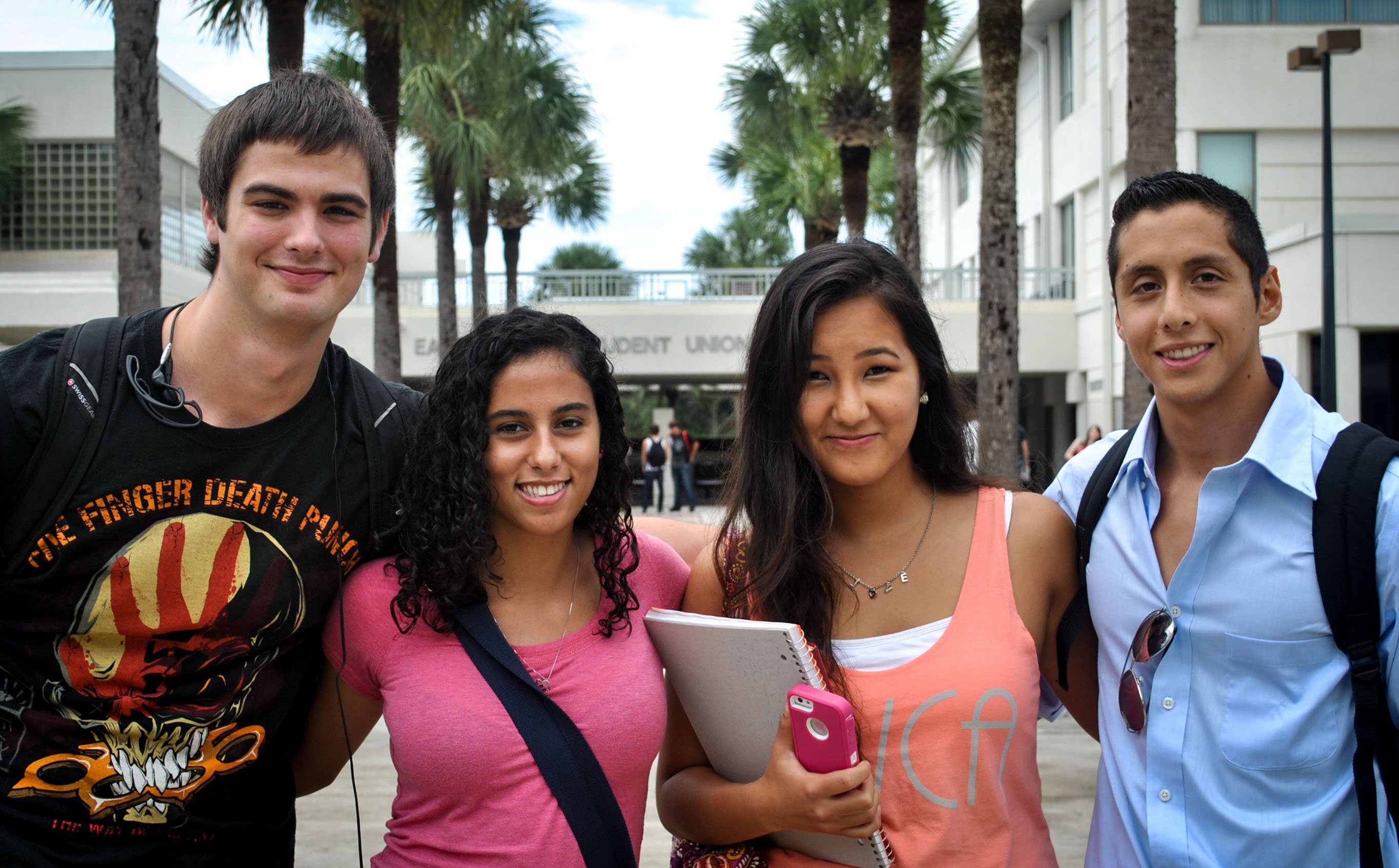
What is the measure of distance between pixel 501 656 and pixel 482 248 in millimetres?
18620

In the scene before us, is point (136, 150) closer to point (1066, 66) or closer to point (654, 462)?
point (654, 462)

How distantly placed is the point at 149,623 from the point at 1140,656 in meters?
2.06

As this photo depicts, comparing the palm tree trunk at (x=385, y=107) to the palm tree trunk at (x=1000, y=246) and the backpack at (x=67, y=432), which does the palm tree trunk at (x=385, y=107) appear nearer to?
the palm tree trunk at (x=1000, y=246)

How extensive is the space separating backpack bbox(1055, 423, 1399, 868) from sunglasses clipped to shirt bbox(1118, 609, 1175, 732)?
287 mm

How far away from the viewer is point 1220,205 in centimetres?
211

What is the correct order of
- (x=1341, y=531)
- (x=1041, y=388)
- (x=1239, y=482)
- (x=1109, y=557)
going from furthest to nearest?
(x=1041, y=388) → (x=1109, y=557) → (x=1239, y=482) → (x=1341, y=531)

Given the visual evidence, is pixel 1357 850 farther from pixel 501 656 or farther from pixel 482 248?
pixel 482 248

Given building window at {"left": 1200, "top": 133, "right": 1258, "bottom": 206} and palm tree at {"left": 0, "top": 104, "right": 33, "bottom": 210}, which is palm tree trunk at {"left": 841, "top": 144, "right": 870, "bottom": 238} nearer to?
building window at {"left": 1200, "top": 133, "right": 1258, "bottom": 206}

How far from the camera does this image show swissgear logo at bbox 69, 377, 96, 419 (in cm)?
208

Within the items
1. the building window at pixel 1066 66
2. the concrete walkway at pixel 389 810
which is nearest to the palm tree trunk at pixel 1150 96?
the concrete walkway at pixel 389 810

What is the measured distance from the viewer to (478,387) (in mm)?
2229

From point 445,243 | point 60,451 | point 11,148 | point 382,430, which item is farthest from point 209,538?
point 11,148

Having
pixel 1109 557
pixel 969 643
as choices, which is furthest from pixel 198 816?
pixel 1109 557

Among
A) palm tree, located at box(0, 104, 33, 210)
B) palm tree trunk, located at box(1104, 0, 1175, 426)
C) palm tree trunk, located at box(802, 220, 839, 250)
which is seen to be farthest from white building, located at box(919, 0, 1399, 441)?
palm tree, located at box(0, 104, 33, 210)
